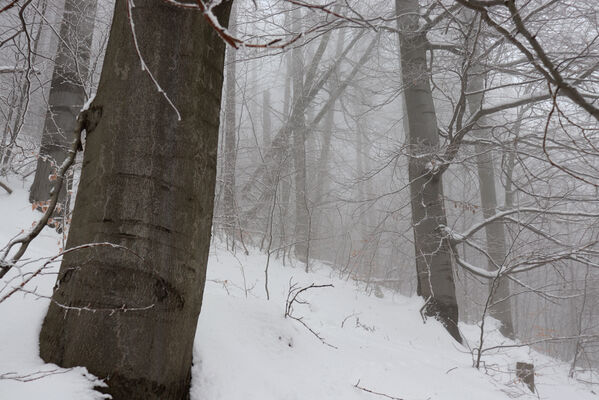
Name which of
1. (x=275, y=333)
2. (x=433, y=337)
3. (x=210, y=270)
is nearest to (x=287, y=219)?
(x=210, y=270)

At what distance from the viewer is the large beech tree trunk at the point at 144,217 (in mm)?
1225

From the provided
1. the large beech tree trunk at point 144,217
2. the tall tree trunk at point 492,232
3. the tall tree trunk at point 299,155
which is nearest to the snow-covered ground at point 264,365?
the large beech tree trunk at point 144,217

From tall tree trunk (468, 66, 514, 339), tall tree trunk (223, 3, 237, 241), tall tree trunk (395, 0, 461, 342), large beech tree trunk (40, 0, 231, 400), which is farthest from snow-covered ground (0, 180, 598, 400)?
tall tree trunk (468, 66, 514, 339)

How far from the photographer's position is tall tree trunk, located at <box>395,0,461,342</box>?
500 centimetres

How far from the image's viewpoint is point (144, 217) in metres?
1.28

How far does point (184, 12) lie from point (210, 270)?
12.6 ft

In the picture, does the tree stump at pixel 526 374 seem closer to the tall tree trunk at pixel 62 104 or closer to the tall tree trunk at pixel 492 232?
the tall tree trunk at pixel 492 232

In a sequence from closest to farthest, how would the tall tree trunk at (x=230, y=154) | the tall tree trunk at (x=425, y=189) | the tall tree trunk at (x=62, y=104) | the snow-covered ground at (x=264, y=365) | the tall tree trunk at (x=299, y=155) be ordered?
the snow-covered ground at (x=264, y=365), the tall tree trunk at (x=425, y=189), the tall tree trunk at (x=62, y=104), the tall tree trunk at (x=230, y=154), the tall tree trunk at (x=299, y=155)

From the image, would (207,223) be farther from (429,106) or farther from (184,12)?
(429,106)

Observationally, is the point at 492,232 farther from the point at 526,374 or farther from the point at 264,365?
the point at 264,365

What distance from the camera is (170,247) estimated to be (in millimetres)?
1308

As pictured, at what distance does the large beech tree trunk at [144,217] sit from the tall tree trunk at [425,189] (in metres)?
3.83

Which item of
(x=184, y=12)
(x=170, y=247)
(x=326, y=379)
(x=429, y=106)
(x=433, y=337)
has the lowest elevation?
(x=433, y=337)

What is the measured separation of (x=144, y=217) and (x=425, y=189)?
4533 mm
